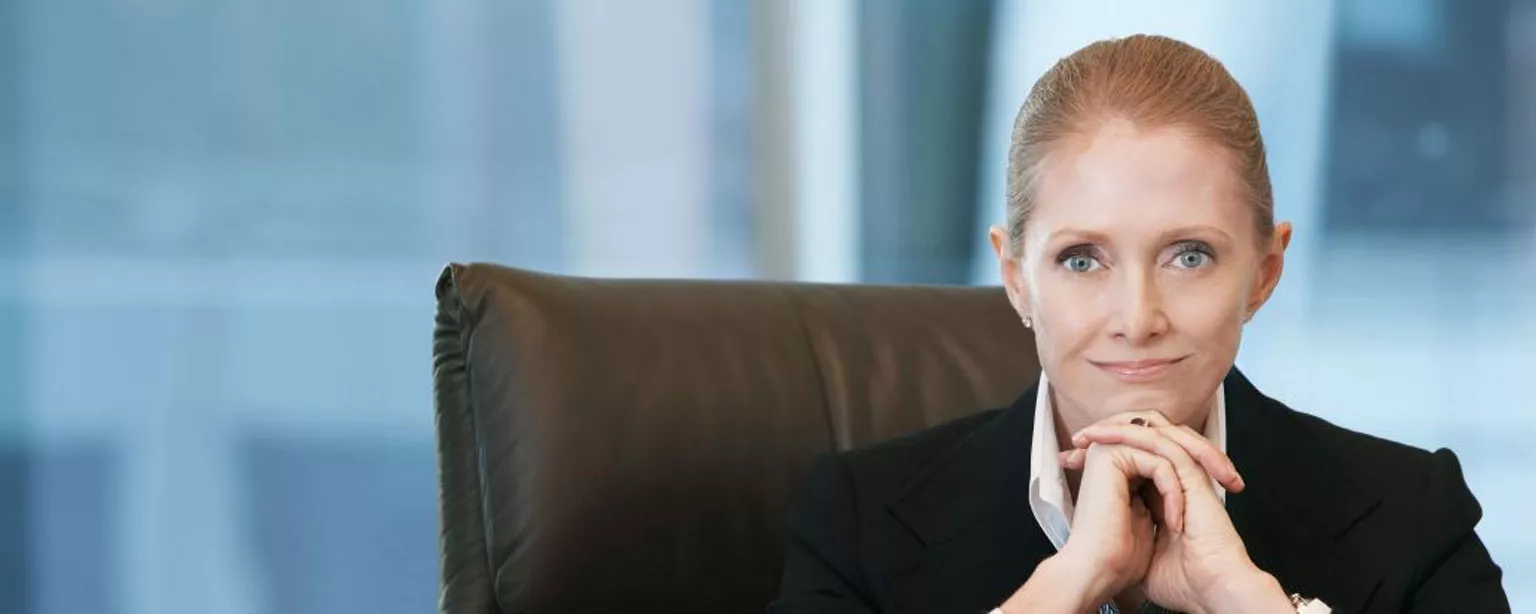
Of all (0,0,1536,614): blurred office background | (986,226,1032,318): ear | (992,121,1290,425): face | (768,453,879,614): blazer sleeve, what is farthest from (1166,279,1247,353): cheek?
(0,0,1536,614): blurred office background

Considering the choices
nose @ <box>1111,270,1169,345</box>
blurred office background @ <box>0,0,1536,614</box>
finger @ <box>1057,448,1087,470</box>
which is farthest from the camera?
blurred office background @ <box>0,0,1536,614</box>

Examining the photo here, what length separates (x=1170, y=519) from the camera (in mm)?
1296

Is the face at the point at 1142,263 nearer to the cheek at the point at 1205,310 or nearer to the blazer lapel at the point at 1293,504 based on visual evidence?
the cheek at the point at 1205,310

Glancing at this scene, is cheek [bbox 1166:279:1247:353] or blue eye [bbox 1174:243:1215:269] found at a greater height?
blue eye [bbox 1174:243:1215:269]

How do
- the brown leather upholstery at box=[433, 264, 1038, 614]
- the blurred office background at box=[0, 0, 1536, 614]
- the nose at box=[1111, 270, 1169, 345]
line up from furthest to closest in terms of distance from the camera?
the blurred office background at box=[0, 0, 1536, 614] → the brown leather upholstery at box=[433, 264, 1038, 614] → the nose at box=[1111, 270, 1169, 345]

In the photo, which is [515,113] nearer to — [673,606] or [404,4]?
[404,4]

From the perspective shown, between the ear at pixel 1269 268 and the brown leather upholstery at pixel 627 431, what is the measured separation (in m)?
0.43

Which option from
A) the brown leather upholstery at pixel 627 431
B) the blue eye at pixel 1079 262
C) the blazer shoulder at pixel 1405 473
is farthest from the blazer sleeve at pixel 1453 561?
the brown leather upholstery at pixel 627 431

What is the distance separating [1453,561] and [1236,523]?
0.58 feet

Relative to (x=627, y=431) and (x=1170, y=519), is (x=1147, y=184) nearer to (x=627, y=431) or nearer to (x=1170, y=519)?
(x=1170, y=519)

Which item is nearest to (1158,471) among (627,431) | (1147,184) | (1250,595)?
(1250,595)

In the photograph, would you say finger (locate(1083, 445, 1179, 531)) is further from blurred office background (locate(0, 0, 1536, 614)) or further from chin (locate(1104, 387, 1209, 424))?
blurred office background (locate(0, 0, 1536, 614))

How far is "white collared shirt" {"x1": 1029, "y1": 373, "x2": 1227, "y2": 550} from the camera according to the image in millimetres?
1407

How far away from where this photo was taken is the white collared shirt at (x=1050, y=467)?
1.41m
